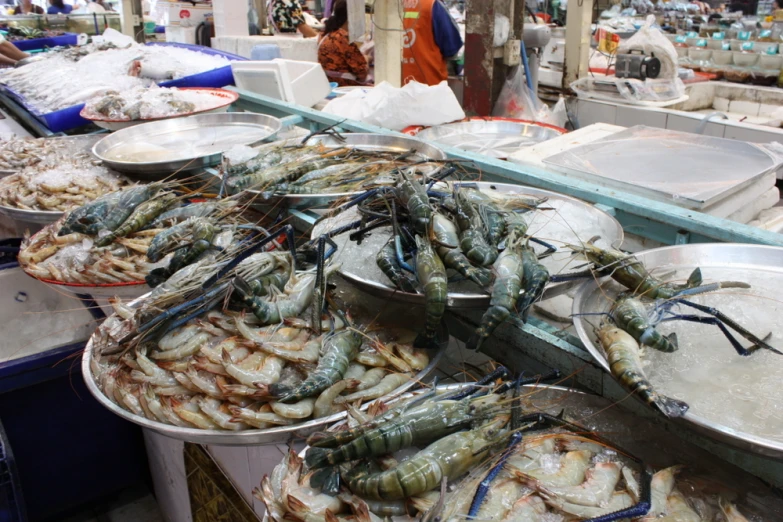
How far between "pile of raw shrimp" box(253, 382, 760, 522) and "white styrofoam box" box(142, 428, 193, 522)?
1.66 m

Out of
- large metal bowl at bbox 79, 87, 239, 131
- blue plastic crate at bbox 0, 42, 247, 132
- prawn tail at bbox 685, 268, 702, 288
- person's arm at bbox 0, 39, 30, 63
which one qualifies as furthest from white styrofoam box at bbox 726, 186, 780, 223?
person's arm at bbox 0, 39, 30, 63

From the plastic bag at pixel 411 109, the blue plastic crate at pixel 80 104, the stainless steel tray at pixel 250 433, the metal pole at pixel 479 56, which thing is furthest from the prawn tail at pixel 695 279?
the blue plastic crate at pixel 80 104

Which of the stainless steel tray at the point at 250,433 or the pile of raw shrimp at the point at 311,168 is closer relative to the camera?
the stainless steel tray at the point at 250,433

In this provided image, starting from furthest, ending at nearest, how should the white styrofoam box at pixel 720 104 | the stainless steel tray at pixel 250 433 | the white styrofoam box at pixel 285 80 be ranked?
1. the white styrofoam box at pixel 720 104
2. the white styrofoam box at pixel 285 80
3. the stainless steel tray at pixel 250 433

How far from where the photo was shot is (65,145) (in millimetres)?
4430

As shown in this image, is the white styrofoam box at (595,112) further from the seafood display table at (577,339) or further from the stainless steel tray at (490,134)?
the seafood display table at (577,339)

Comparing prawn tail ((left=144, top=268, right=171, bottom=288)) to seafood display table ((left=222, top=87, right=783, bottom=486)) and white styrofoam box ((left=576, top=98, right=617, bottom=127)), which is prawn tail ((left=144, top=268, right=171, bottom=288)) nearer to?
seafood display table ((left=222, top=87, right=783, bottom=486))

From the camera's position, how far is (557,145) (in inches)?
147

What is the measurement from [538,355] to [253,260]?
3.86ft

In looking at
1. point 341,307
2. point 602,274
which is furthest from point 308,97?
point 602,274

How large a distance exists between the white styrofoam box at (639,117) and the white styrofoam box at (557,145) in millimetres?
2193

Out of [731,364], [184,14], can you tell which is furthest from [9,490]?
[184,14]

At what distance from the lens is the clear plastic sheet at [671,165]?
283 centimetres

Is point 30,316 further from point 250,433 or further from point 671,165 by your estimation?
point 671,165
